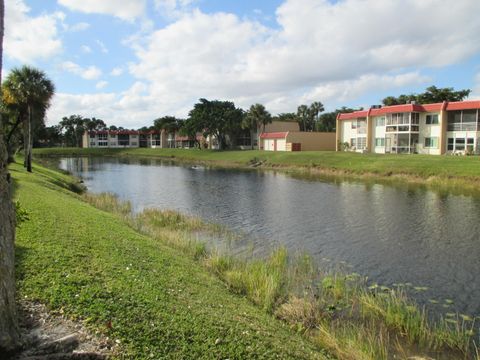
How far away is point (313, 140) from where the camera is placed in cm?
9219

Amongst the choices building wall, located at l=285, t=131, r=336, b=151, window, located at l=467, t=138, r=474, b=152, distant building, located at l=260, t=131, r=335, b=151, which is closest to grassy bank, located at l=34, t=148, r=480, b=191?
window, located at l=467, t=138, r=474, b=152

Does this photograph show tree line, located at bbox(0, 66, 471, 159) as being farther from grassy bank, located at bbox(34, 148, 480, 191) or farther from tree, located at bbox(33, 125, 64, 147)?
grassy bank, located at bbox(34, 148, 480, 191)

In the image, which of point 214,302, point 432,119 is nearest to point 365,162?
point 432,119

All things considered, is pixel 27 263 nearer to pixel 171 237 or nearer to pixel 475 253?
pixel 171 237

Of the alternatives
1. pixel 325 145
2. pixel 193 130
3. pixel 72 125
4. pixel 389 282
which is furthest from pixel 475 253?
pixel 72 125

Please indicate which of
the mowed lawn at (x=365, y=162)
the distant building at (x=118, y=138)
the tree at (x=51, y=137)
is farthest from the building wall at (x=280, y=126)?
the tree at (x=51, y=137)

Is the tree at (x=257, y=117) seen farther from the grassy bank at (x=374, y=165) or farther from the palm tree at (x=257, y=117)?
the grassy bank at (x=374, y=165)

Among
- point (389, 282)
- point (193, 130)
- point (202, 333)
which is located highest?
point (193, 130)

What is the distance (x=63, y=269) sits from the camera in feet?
29.2

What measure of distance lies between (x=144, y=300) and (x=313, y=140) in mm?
87035

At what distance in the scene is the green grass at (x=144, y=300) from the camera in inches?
265

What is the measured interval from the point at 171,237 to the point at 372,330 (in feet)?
31.4

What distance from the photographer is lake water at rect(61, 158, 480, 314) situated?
1445cm

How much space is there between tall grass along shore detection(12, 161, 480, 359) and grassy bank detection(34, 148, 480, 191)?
111 feet
